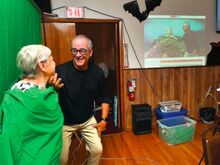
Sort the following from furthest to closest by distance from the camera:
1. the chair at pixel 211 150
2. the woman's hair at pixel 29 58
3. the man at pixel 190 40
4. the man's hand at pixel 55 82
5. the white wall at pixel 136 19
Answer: the man at pixel 190 40
the white wall at pixel 136 19
the man's hand at pixel 55 82
the woman's hair at pixel 29 58
the chair at pixel 211 150

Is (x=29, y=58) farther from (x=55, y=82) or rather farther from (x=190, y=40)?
(x=190, y=40)

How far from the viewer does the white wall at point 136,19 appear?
3.12 meters

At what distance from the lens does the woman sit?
3.28 feet

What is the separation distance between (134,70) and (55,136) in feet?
7.58

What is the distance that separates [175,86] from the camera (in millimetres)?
3553


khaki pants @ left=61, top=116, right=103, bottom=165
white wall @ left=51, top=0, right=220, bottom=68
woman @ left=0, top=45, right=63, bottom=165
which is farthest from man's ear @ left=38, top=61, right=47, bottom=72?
white wall @ left=51, top=0, right=220, bottom=68

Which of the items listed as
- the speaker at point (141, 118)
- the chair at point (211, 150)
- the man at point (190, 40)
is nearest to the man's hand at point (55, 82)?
the chair at point (211, 150)

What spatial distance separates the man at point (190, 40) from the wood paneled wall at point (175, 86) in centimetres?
30

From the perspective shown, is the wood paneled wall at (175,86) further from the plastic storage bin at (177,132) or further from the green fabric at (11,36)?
the green fabric at (11,36)

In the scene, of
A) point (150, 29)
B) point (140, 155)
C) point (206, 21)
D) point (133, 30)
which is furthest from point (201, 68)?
point (140, 155)

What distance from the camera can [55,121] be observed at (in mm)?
1241

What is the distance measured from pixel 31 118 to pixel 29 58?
355 millimetres

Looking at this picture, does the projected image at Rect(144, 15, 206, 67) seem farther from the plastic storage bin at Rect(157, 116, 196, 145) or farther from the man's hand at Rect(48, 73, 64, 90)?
the man's hand at Rect(48, 73, 64, 90)

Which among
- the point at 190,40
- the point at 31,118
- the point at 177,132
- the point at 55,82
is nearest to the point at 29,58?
the point at 31,118
